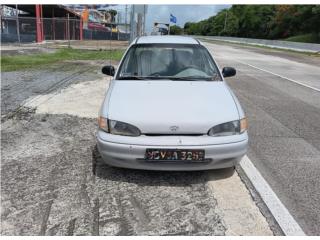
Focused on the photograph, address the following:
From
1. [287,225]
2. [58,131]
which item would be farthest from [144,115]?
[58,131]

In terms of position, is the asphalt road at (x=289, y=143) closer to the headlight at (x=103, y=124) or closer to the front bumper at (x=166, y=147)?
the front bumper at (x=166, y=147)

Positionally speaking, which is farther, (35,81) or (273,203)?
(35,81)

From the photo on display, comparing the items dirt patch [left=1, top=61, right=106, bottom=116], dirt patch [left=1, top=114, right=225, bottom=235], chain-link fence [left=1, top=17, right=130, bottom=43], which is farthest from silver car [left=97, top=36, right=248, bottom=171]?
chain-link fence [left=1, top=17, right=130, bottom=43]

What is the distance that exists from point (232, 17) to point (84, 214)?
97.5m

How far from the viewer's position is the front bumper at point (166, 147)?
3725 millimetres

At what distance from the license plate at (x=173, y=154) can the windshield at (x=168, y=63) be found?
5.07 ft

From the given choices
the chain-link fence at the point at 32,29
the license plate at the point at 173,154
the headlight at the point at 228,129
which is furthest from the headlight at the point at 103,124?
the chain-link fence at the point at 32,29

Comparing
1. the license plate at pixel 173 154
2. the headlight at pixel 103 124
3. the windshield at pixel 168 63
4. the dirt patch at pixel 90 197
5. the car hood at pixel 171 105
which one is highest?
the windshield at pixel 168 63

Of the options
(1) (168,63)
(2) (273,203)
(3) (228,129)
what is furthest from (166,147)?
(1) (168,63)

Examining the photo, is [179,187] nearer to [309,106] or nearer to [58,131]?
[58,131]

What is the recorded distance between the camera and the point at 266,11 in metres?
75.6

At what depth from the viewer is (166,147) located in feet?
12.1

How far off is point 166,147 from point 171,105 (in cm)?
59

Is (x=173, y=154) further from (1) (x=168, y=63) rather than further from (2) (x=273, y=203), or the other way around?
(1) (x=168, y=63)
